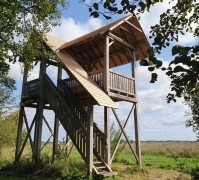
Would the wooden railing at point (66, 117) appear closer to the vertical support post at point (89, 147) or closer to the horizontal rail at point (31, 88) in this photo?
the vertical support post at point (89, 147)

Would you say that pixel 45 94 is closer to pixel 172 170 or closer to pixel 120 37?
pixel 120 37

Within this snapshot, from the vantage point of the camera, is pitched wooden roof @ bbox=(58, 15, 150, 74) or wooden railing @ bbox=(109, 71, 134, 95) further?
pitched wooden roof @ bbox=(58, 15, 150, 74)

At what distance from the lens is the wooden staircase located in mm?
12091

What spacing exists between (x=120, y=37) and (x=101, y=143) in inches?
273

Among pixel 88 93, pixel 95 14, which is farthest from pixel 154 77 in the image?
pixel 88 93

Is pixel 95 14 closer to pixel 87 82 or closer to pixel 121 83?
pixel 87 82

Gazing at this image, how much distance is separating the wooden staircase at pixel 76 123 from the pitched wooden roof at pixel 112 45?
2.08 meters

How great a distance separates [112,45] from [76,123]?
6.72m

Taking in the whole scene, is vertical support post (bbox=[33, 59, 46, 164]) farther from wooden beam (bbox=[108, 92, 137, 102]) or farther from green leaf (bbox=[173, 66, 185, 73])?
green leaf (bbox=[173, 66, 185, 73])

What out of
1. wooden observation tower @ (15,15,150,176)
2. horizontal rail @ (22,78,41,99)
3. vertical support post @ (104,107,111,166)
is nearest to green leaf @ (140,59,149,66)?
wooden observation tower @ (15,15,150,176)

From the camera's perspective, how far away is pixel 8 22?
1135 cm

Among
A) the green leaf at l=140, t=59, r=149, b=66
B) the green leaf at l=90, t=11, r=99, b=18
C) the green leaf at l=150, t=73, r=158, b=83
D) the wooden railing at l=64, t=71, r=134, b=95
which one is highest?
the wooden railing at l=64, t=71, r=134, b=95

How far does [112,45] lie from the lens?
675 inches

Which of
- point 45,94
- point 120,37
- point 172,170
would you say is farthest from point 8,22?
point 172,170
